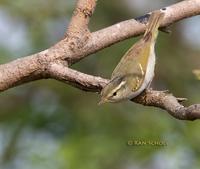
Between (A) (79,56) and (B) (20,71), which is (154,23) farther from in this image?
(B) (20,71)

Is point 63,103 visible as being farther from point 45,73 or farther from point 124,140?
point 45,73

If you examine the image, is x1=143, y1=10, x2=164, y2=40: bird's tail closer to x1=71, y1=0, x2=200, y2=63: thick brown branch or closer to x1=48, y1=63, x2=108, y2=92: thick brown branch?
x1=71, y1=0, x2=200, y2=63: thick brown branch

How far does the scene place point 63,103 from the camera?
155 inches

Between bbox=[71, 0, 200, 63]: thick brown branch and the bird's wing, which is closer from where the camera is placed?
bbox=[71, 0, 200, 63]: thick brown branch

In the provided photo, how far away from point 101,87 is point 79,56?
0.19 m

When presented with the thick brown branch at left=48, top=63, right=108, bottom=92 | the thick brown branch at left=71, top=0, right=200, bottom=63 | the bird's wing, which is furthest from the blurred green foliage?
the thick brown branch at left=48, top=63, right=108, bottom=92

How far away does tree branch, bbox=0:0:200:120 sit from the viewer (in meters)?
2.03

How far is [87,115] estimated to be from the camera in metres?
3.78

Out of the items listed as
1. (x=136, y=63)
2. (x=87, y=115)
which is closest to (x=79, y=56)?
(x=136, y=63)

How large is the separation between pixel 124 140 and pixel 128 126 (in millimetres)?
118

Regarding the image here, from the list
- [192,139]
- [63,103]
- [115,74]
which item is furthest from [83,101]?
[115,74]

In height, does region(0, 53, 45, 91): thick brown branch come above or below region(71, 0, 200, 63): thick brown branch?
below

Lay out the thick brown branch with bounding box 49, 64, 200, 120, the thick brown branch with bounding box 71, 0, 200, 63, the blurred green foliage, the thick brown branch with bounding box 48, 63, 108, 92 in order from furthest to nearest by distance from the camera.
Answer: the blurred green foliage, the thick brown branch with bounding box 71, 0, 200, 63, the thick brown branch with bounding box 48, 63, 108, 92, the thick brown branch with bounding box 49, 64, 200, 120

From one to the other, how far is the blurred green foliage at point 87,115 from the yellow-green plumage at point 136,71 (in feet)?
2.82
